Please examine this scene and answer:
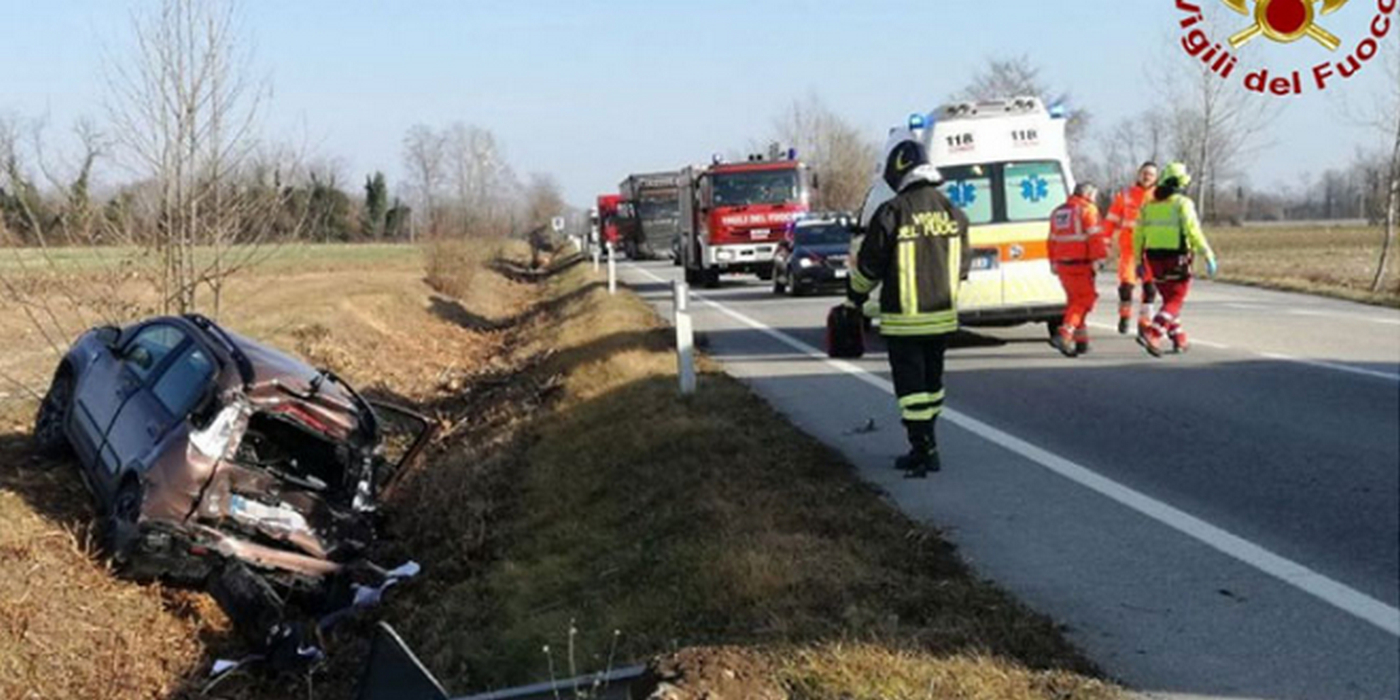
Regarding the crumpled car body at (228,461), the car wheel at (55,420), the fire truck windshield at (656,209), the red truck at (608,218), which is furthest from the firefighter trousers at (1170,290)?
the red truck at (608,218)

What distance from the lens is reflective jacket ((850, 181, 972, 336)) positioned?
288 inches

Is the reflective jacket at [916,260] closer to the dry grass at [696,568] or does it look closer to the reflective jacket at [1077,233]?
the dry grass at [696,568]

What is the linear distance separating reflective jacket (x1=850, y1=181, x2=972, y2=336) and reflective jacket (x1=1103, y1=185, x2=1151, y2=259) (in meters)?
6.20

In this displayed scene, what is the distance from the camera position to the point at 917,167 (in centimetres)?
746

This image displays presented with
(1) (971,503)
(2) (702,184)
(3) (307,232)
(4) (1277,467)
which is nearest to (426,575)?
(1) (971,503)

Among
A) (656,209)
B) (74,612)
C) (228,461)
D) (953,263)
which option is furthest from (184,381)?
(656,209)

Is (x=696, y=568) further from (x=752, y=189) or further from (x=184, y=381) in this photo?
(x=752, y=189)

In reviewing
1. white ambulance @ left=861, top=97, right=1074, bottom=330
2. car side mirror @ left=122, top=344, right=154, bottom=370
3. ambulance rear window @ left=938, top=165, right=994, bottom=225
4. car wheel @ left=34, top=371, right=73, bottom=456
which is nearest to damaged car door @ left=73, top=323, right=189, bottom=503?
car side mirror @ left=122, top=344, right=154, bottom=370

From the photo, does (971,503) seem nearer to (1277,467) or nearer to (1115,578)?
(1115,578)

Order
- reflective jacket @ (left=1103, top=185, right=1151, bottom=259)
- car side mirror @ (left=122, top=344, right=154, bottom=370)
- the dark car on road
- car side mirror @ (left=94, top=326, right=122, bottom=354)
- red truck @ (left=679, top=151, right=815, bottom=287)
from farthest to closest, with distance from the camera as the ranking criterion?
red truck @ (left=679, top=151, right=815, bottom=287) → the dark car on road → reflective jacket @ (left=1103, top=185, right=1151, bottom=259) → car side mirror @ (left=94, top=326, right=122, bottom=354) → car side mirror @ (left=122, top=344, right=154, bottom=370)

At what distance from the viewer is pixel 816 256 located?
948 inches

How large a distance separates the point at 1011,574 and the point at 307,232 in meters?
11.3

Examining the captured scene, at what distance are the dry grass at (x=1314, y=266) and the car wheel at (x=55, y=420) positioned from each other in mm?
17227

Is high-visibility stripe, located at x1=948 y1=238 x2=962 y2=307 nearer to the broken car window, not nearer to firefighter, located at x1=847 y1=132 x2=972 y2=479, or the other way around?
firefighter, located at x1=847 y1=132 x2=972 y2=479
